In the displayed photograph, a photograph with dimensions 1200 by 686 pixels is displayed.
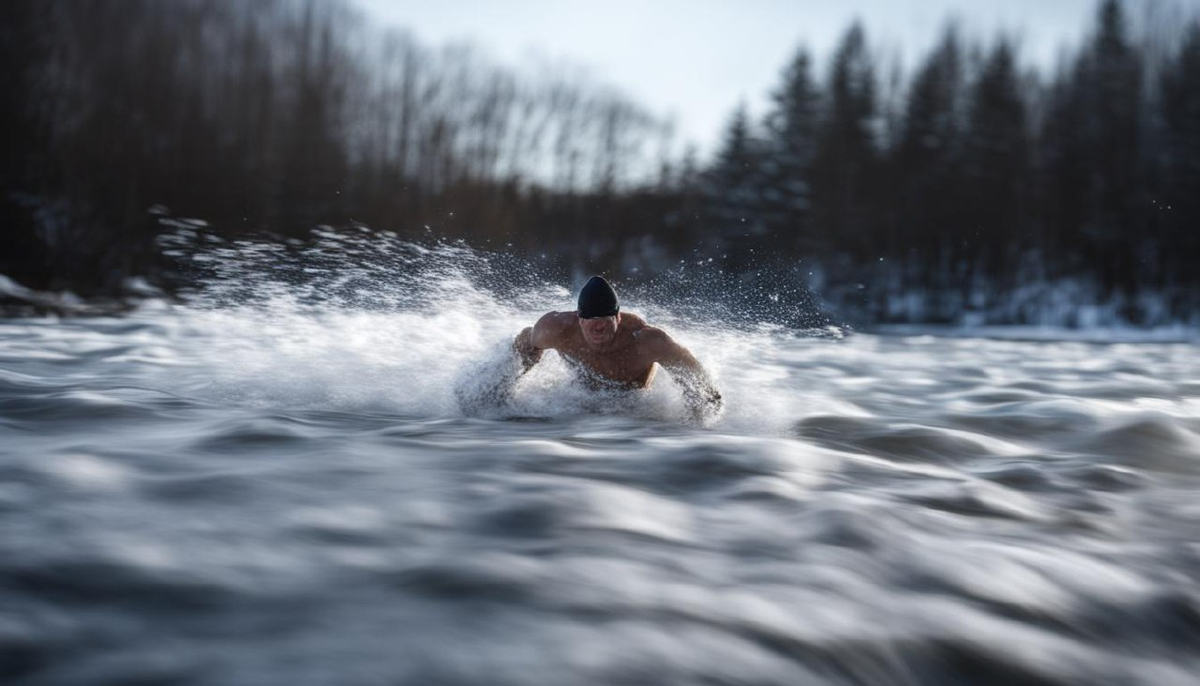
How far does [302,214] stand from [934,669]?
3740cm

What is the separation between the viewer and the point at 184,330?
1401cm

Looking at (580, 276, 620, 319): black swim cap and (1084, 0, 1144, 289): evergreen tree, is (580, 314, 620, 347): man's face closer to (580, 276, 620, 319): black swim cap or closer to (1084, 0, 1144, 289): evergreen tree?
(580, 276, 620, 319): black swim cap

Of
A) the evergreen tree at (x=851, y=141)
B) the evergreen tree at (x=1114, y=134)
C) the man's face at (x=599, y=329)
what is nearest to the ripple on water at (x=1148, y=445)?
the man's face at (x=599, y=329)

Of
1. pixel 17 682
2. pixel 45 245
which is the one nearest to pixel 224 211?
pixel 45 245

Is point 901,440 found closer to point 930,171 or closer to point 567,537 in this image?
point 567,537

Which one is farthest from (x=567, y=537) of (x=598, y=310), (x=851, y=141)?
(x=851, y=141)

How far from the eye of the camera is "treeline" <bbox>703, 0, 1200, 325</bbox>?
4459 cm

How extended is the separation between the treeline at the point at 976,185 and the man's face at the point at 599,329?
37.1 metres

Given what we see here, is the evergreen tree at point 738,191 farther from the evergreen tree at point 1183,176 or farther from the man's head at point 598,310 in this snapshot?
the man's head at point 598,310

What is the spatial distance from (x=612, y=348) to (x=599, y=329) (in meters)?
0.40

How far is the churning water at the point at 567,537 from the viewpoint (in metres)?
2.88

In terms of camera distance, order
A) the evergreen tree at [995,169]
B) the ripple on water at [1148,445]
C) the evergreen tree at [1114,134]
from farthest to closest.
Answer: the evergreen tree at [995,169], the evergreen tree at [1114,134], the ripple on water at [1148,445]

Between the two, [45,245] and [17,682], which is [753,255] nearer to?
[45,245]

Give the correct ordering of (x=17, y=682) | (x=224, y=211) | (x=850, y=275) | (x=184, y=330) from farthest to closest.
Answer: (x=850, y=275) → (x=224, y=211) → (x=184, y=330) → (x=17, y=682)
